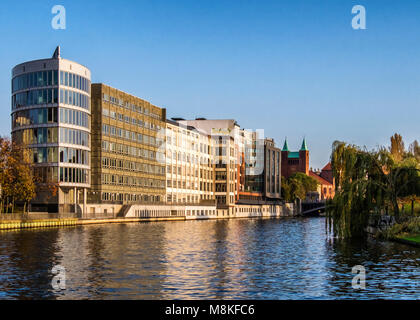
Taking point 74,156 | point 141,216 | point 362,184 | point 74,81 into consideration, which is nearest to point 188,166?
point 141,216

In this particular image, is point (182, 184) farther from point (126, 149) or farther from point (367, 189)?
point (367, 189)

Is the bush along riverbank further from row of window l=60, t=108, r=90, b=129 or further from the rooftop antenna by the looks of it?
the rooftop antenna

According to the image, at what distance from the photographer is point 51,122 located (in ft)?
392

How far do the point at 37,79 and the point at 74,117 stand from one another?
Answer: 10.8 meters

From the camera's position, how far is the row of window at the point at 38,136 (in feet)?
392

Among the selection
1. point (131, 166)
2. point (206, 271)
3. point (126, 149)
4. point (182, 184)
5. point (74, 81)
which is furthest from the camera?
point (182, 184)

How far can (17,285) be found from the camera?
33.2m

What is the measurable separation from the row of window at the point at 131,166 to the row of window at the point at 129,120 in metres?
10.1

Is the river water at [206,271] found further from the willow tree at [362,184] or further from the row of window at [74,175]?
the row of window at [74,175]

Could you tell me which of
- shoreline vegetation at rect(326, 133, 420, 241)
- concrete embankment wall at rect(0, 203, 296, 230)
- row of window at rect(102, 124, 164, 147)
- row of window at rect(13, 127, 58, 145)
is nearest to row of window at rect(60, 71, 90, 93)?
row of window at rect(13, 127, 58, 145)

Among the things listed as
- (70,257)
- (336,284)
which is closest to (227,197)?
(70,257)

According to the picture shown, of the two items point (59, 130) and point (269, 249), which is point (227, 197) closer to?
point (59, 130)

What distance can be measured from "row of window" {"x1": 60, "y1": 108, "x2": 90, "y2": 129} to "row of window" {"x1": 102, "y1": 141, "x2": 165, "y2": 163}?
423 inches

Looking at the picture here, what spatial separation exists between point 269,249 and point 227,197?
455 ft
